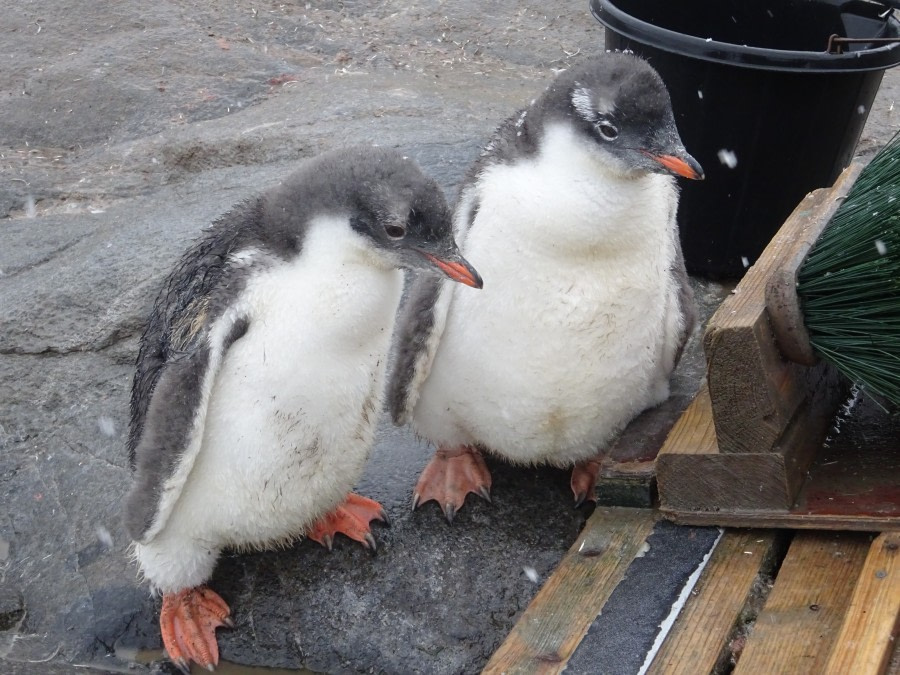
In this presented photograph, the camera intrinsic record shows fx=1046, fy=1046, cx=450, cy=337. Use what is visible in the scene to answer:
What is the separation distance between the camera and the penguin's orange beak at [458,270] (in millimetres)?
2076

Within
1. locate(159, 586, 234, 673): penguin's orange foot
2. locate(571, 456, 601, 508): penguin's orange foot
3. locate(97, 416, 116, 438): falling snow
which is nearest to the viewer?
locate(159, 586, 234, 673): penguin's orange foot

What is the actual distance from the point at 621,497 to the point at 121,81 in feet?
13.4

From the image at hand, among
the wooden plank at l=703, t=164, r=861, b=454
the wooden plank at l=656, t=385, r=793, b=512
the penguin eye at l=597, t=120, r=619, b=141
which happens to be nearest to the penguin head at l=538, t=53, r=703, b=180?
the penguin eye at l=597, t=120, r=619, b=141

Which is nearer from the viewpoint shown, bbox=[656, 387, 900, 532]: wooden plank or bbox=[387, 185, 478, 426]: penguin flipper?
bbox=[656, 387, 900, 532]: wooden plank

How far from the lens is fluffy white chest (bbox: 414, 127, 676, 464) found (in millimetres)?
2203

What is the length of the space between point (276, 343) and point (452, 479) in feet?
2.42

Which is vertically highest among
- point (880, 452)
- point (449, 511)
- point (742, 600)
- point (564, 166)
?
point (564, 166)

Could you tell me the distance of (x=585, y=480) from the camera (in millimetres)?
2617

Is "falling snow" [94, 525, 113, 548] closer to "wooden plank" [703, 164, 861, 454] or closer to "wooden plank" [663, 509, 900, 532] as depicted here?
"wooden plank" [663, 509, 900, 532]

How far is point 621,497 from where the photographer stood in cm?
232

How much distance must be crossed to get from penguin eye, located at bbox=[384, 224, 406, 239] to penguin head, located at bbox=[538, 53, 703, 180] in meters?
0.43

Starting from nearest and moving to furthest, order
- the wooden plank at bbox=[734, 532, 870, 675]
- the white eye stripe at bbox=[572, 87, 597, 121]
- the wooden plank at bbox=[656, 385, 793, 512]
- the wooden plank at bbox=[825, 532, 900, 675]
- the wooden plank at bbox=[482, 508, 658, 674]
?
the wooden plank at bbox=[825, 532, 900, 675] → the wooden plank at bbox=[734, 532, 870, 675] → the wooden plank at bbox=[482, 508, 658, 674] → the wooden plank at bbox=[656, 385, 793, 512] → the white eye stripe at bbox=[572, 87, 597, 121]

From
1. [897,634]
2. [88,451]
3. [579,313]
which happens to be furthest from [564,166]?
[88,451]

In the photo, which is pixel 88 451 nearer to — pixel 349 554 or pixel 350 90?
pixel 349 554
